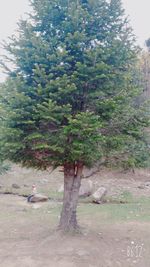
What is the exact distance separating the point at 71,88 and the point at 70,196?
2606 millimetres

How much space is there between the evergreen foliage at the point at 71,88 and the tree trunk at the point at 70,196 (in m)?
0.40

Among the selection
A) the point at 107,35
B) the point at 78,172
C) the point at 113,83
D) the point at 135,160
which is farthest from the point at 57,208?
the point at 107,35

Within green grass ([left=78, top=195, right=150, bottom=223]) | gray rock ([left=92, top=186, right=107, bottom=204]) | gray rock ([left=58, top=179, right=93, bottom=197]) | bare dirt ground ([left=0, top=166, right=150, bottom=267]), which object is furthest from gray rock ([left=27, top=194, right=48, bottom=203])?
gray rock ([left=92, top=186, right=107, bottom=204])

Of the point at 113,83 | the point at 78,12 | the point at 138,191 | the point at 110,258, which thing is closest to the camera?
the point at 110,258

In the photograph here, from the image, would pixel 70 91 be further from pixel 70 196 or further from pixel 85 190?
pixel 85 190

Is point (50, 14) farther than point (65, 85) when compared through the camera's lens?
Yes

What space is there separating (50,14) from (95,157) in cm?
328

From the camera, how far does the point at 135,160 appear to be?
6.79 metres

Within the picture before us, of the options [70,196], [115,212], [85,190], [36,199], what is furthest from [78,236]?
[85,190]

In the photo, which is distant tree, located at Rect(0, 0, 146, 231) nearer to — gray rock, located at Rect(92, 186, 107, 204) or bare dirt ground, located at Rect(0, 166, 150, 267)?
bare dirt ground, located at Rect(0, 166, 150, 267)

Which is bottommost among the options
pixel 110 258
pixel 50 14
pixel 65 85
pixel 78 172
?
pixel 110 258

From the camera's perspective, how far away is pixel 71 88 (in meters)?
5.98

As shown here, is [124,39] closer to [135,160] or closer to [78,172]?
[135,160]

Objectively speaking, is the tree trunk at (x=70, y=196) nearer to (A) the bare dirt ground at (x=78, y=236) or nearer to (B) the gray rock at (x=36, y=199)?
(A) the bare dirt ground at (x=78, y=236)
